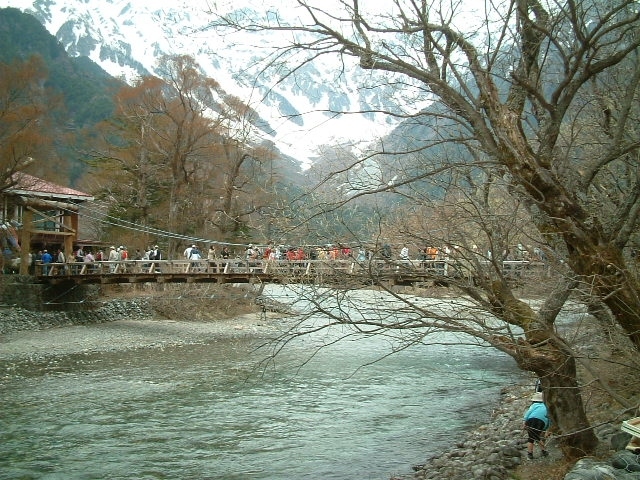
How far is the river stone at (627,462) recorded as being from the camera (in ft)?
16.2

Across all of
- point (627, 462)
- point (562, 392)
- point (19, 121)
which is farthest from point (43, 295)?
point (627, 462)

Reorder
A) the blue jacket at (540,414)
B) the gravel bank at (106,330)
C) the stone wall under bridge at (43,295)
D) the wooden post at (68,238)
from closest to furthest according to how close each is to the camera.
Result: the blue jacket at (540,414)
the gravel bank at (106,330)
the stone wall under bridge at (43,295)
the wooden post at (68,238)

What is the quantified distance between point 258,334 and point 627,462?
17.7 meters

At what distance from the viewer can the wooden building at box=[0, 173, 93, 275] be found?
2372cm

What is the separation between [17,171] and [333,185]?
63.7 feet

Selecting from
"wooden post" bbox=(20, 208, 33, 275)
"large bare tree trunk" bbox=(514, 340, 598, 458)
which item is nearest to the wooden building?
"wooden post" bbox=(20, 208, 33, 275)

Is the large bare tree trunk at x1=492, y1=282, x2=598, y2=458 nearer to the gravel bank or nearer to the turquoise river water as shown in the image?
the turquoise river water

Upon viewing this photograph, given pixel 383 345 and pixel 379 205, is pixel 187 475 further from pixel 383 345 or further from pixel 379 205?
pixel 383 345

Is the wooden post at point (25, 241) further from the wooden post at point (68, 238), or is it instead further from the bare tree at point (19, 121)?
the wooden post at point (68, 238)

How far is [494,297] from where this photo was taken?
5.15 metres

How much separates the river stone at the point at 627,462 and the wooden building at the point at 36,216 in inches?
795

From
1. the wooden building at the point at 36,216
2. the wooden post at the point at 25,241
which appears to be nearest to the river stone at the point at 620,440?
the wooden building at the point at 36,216

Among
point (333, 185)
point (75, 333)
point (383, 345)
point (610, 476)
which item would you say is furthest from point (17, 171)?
point (610, 476)

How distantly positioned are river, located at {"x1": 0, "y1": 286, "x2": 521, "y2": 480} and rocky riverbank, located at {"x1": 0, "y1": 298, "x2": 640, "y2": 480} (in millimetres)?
570
